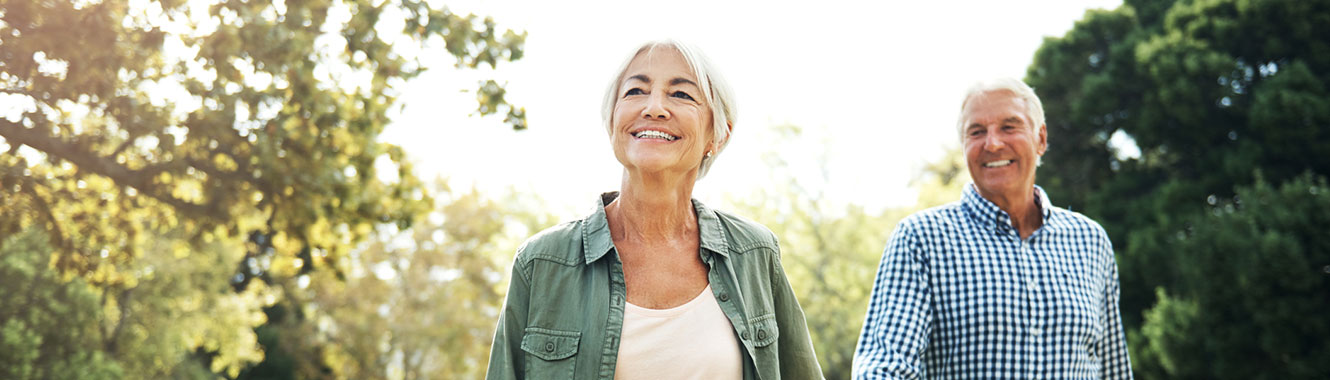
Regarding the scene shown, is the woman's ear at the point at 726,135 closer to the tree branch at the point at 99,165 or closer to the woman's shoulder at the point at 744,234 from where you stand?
the woman's shoulder at the point at 744,234

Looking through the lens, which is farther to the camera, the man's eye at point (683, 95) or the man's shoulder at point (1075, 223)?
the man's shoulder at point (1075, 223)

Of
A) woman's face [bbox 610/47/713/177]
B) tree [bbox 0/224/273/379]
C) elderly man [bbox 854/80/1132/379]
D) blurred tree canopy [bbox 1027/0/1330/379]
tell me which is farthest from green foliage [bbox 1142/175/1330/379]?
tree [bbox 0/224/273/379]

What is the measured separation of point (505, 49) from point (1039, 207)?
241 inches

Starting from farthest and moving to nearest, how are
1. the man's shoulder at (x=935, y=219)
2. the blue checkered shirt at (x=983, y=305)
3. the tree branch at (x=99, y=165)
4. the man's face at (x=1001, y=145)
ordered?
the tree branch at (x=99, y=165), the man's face at (x=1001, y=145), the man's shoulder at (x=935, y=219), the blue checkered shirt at (x=983, y=305)

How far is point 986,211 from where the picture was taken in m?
3.80

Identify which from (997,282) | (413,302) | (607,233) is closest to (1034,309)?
(997,282)

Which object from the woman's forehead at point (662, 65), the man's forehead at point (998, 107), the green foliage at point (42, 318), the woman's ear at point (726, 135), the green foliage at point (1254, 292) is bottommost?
the green foliage at point (42, 318)

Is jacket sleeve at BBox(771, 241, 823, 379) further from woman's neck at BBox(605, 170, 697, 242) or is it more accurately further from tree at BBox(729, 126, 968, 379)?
tree at BBox(729, 126, 968, 379)

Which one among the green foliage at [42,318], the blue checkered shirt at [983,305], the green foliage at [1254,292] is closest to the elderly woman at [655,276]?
the blue checkered shirt at [983,305]

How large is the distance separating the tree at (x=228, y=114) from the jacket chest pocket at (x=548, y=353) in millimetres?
6493

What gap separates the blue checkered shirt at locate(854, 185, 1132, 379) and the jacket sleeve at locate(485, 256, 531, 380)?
118 cm

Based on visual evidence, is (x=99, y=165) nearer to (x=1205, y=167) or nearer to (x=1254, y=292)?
(x=1254, y=292)

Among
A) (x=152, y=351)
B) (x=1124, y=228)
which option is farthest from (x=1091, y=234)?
(x=152, y=351)

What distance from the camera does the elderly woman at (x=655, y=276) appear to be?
2.60m
